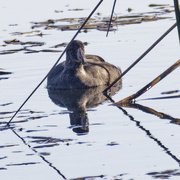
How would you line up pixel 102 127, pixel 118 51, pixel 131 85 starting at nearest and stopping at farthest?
1. pixel 102 127
2. pixel 131 85
3. pixel 118 51

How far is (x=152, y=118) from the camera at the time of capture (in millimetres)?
9055

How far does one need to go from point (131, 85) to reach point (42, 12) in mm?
8382

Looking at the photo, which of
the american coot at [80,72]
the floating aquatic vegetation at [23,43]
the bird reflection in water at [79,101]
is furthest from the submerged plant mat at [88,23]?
the bird reflection in water at [79,101]

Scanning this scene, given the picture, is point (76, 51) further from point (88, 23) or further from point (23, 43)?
point (88, 23)

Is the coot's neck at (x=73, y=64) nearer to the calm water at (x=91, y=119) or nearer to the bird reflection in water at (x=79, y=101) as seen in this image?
the calm water at (x=91, y=119)

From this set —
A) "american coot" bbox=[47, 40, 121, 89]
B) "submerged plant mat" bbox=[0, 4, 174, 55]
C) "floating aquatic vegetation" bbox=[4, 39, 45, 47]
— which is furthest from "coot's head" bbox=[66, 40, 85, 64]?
"floating aquatic vegetation" bbox=[4, 39, 45, 47]

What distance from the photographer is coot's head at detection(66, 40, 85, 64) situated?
12.6 metres

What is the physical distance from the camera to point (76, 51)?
12625mm

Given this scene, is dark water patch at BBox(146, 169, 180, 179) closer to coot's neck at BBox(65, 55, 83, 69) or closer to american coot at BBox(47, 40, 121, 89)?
american coot at BBox(47, 40, 121, 89)

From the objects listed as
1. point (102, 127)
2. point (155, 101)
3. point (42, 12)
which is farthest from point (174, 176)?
A: point (42, 12)

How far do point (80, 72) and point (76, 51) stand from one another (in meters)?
0.35

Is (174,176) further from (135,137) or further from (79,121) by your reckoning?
(79,121)

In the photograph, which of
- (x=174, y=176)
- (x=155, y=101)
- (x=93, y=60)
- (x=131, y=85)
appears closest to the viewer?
(x=174, y=176)

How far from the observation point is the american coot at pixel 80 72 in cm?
1217
